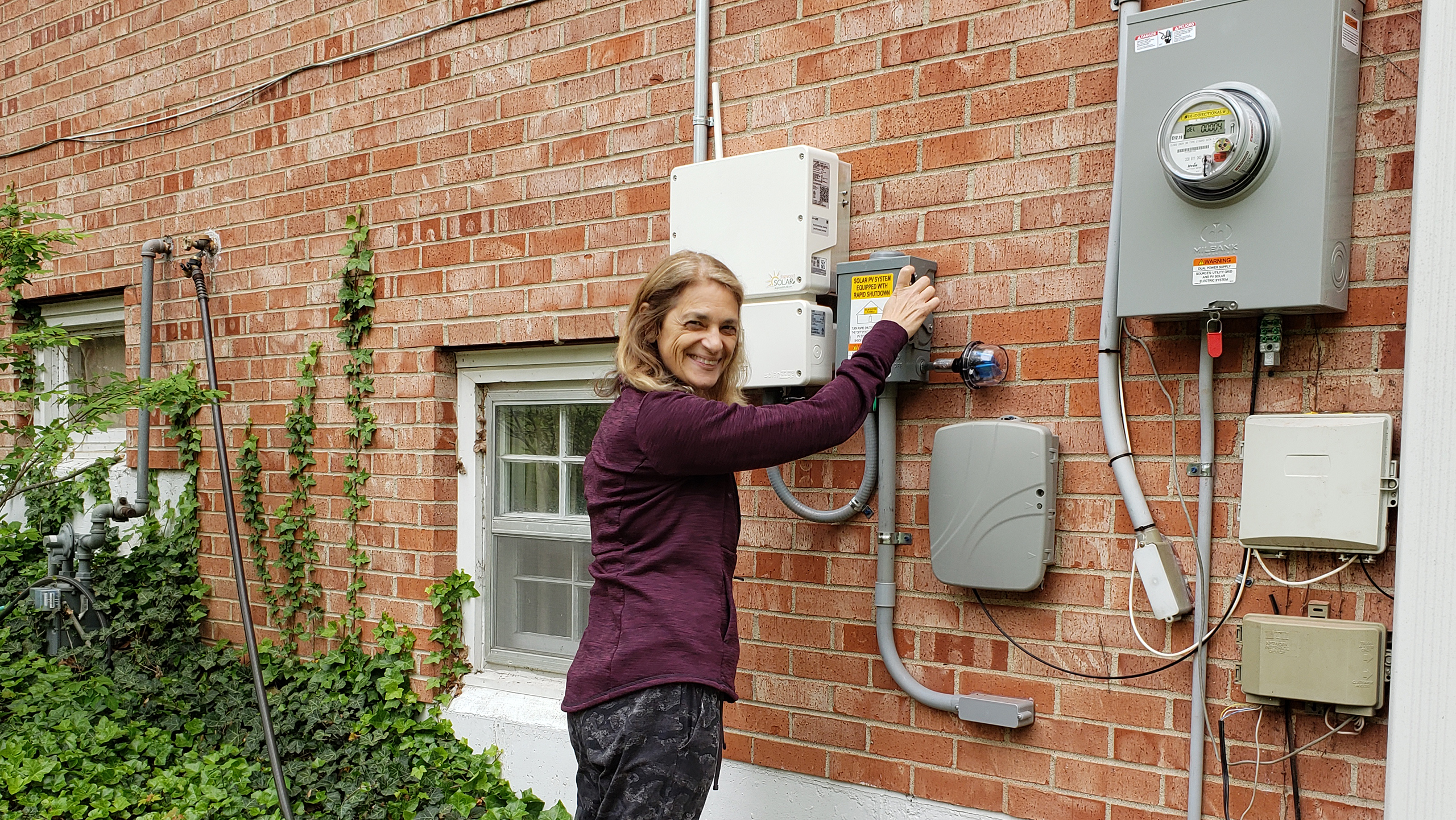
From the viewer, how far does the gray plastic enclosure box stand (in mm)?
2783

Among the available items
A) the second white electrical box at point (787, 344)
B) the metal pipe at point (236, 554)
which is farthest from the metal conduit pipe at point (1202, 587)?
the metal pipe at point (236, 554)

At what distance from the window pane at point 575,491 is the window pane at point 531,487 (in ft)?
0.16

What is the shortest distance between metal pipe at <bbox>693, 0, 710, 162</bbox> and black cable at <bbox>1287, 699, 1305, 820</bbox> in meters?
2.16

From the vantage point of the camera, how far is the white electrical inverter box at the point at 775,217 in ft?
10.1

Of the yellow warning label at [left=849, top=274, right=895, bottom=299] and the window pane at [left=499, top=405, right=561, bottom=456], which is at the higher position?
the yellow warning label at [left=849, top=274, right=895, bottom=299]

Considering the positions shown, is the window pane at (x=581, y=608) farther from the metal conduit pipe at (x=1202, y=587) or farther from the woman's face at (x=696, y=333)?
the metal conduit pipe at (x=1202, y=587)

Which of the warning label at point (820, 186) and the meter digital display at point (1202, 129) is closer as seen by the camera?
the meter digital display at point (1202, 129)

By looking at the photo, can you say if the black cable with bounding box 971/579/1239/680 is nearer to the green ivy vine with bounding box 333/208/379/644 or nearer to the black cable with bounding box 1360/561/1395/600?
the black cable with bounding box 1360/561/1395/600

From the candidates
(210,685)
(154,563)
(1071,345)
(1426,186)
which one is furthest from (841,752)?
(154,563)

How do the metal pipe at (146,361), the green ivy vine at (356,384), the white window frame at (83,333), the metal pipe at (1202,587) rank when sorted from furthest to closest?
1. the white window frame at (83,333)
2. the metal pipe at (146,361)
3. the green ivy vine at (356,384)
4. the metal pipe at (1202,587)

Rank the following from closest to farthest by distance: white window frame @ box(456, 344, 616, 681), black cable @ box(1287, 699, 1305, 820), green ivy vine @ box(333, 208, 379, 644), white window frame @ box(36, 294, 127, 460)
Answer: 1. black cable @ box(1287, 699, 1305, 820)
2. white window frame @ box(456, 344, 616, 681)
3. green ivy vine @ box(333, 208, 379, 644)
4. white window frame @ box(36, 294, 127, 460)

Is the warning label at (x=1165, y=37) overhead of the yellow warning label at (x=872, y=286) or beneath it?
overhead

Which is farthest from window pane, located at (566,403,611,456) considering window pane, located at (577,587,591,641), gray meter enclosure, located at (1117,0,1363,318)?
gray meter enclosure, located at (1117,0,1363,318)

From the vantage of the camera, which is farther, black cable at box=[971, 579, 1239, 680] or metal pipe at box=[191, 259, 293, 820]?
metal pipe at box=[191, 259, 293, 820]
